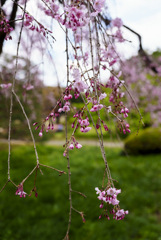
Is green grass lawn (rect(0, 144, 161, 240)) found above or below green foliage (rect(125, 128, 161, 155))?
below

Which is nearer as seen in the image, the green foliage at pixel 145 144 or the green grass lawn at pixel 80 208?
the green grass lawn at pixel 80 208

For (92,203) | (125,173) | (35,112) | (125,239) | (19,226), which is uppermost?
(35,112)

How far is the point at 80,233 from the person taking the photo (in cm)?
283

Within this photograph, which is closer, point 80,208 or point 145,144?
point 80,208

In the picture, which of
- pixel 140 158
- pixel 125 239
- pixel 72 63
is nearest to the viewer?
pixel 72 63

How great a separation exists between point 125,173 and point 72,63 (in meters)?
4.48

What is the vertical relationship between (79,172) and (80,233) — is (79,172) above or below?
above

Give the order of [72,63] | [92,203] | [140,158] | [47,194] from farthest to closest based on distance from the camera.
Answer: [140,158], [47,194], [92,203], [72,63]

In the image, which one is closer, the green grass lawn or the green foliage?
the green grass lawn

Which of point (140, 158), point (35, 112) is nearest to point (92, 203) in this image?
point (140, 158)

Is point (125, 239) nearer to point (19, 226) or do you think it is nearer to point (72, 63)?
point (19, 226)

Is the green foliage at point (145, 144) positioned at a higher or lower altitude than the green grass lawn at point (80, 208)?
higher

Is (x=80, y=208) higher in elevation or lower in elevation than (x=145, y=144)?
lower

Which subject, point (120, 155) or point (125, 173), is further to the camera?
point (120, 155)
